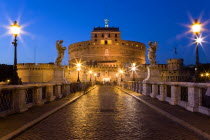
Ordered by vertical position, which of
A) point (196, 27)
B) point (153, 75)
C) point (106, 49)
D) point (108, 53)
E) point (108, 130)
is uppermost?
point (106, 49)

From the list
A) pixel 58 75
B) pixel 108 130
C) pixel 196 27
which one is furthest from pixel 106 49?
pixel 108 130

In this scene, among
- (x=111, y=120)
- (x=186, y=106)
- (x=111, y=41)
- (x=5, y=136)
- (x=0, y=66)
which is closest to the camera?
(x=5, y=136)

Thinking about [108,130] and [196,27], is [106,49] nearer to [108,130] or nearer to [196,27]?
[196,27]

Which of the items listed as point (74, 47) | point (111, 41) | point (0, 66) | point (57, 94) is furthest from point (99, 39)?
point (57, 94)

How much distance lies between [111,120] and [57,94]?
9.46 metres

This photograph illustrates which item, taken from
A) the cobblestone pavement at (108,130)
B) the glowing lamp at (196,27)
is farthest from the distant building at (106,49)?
the cobblestone pavement at (108,130)

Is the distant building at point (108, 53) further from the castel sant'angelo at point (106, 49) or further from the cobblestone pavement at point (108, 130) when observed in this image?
the cobblestone pavement at point (108, 130)

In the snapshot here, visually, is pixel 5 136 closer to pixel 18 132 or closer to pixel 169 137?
pixel 18 132

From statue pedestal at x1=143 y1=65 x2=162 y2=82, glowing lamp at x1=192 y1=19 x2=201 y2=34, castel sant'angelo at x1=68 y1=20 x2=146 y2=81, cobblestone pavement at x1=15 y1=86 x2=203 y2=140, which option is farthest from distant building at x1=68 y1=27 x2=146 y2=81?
cobblestone pavement at x1=15 y1=86 x2=203 y2=140

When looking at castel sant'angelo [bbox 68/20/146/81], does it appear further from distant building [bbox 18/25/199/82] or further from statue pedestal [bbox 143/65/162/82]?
statue pedestal [bbox 143/65/162/82]

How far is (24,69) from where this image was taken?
84.0 m

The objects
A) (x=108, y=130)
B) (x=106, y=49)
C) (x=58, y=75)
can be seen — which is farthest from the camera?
(x=106, y=49)

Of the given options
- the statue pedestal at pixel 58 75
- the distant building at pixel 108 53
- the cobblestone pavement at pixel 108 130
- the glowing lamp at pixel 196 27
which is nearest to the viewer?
the cobblestone pavement at pixel 108 130

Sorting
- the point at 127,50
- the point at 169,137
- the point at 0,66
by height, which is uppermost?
the point at 127,50
